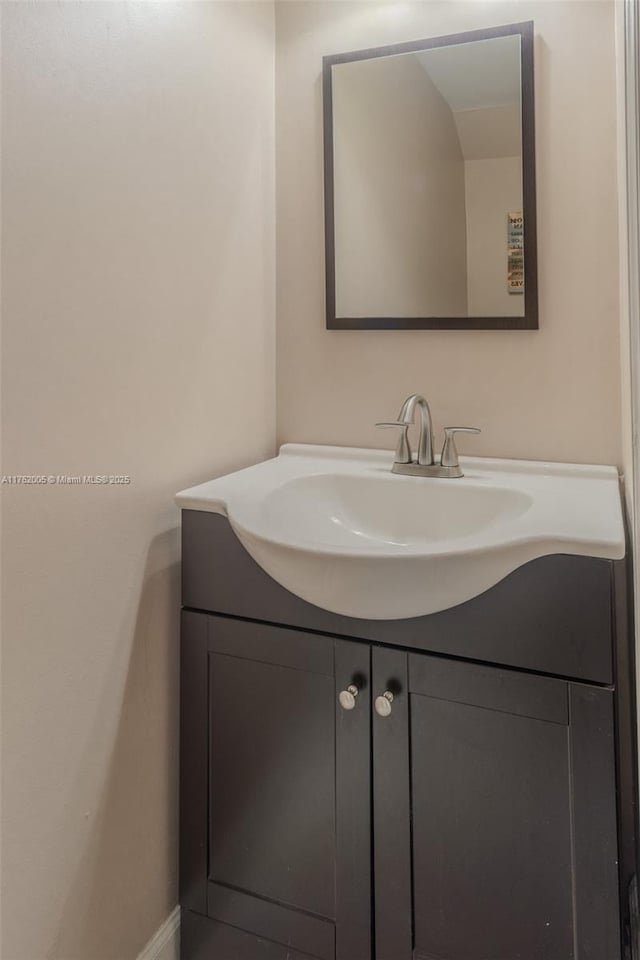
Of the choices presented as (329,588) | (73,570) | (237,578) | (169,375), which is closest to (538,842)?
(329,588)

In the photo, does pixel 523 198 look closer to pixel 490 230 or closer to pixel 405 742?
pixel 490 230

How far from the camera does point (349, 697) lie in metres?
1.14

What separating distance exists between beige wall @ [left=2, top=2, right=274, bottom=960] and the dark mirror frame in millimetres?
220

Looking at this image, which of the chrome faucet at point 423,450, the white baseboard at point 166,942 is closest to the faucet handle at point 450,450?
the chrome faucet at point 423,450

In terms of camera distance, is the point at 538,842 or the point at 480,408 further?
the point at 480,408

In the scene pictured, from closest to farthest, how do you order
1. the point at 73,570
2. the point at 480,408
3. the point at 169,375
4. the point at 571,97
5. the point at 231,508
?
the point at 73,570, the point at 231,508, the point at 169,375, the point at 571,97, the point at 480,408

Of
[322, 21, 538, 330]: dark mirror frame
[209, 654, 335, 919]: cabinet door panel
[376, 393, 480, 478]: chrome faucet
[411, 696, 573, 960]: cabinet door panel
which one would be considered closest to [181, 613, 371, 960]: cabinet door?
[209, 654, 335, 919]: cabinet door panel

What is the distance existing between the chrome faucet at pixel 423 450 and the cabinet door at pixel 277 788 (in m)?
0.46

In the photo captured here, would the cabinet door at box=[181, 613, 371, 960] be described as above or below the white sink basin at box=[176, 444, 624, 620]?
below

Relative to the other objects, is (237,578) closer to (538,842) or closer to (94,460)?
(94,460)

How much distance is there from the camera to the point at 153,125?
1248 mm

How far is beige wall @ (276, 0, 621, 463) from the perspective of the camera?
A: 1423 mm

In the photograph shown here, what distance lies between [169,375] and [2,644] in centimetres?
58

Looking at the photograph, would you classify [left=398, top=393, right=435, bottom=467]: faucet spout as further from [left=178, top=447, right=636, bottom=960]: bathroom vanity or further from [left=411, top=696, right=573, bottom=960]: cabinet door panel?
[left=411, top=696, right=573, bottom=960]: cabinet door panel
